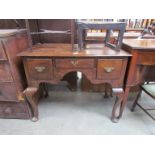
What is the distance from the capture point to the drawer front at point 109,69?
1.17 m

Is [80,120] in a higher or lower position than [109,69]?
lower

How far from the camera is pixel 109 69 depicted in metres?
1.19

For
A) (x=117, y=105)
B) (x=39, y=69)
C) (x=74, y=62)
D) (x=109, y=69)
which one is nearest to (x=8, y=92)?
(x=39, y=69)

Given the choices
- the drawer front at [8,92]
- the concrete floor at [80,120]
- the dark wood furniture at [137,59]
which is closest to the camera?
the dark wood furniture at [137,59]

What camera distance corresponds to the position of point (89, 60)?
45.9 inches

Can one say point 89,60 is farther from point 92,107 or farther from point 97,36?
point 92,107

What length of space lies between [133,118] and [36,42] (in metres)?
1.48

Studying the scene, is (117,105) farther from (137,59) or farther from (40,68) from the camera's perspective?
(40,68)

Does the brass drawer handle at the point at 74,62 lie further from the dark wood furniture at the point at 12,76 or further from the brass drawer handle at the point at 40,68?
the dark wood furniture at the point at 12,76

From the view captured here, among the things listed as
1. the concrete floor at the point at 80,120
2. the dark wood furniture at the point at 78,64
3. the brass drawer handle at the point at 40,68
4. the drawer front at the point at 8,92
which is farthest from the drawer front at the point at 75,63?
the concrete floor at the point at 80,120

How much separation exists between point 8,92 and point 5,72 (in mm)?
223

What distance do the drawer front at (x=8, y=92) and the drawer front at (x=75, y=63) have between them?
0.50 meters

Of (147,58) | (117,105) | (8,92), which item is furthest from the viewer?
(117,105)
